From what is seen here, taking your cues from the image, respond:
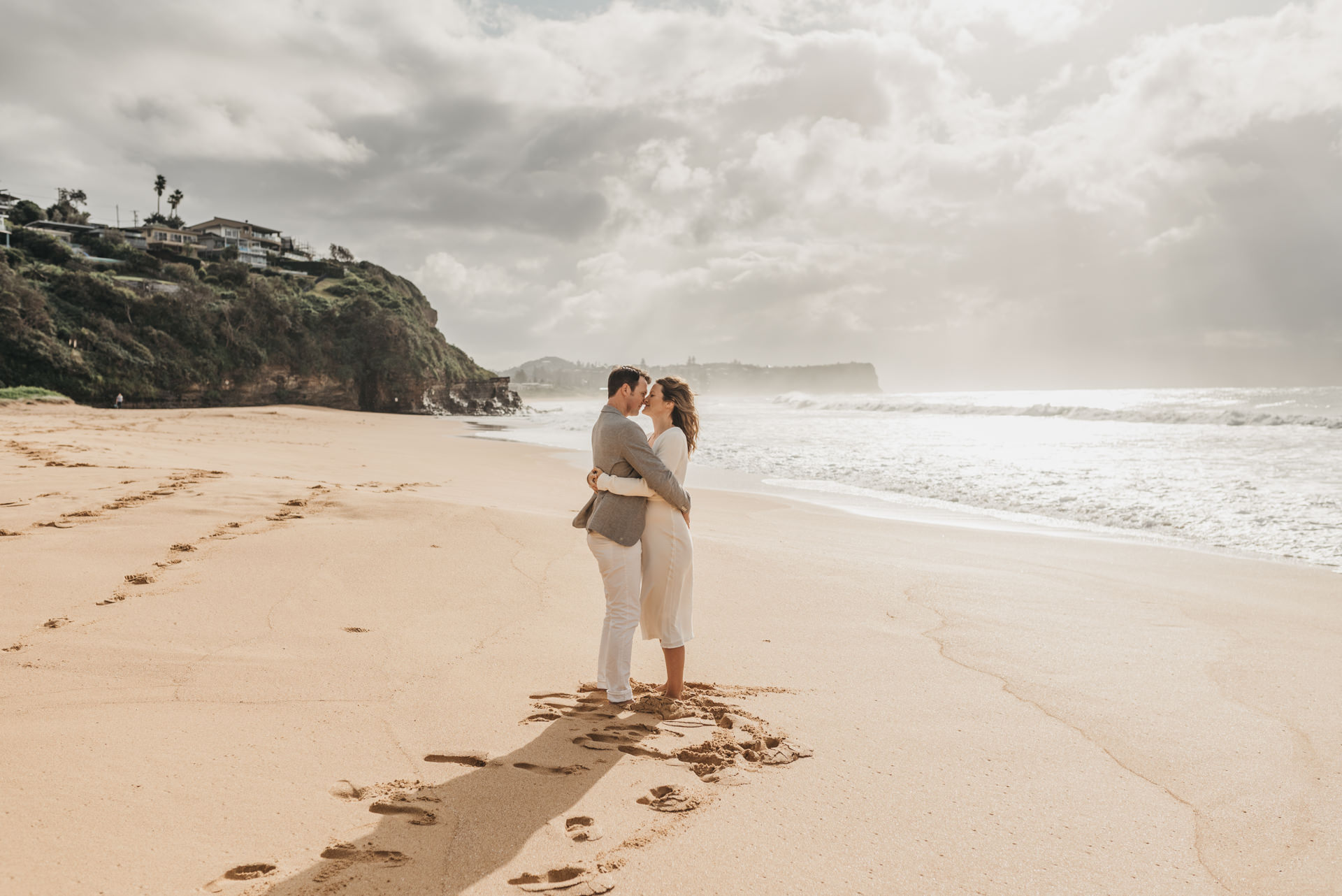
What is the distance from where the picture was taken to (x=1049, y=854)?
284cm

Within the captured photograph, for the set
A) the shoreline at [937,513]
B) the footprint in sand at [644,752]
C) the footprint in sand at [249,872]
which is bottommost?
the footprint in sand at [644,752]

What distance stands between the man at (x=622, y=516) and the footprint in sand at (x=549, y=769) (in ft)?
2.77

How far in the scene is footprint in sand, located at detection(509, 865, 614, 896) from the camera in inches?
97.7

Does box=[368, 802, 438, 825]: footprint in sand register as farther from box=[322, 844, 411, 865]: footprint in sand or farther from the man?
the man

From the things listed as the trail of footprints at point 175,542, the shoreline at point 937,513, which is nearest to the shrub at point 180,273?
the shoreline at point 937,513

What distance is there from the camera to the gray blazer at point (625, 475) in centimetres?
411

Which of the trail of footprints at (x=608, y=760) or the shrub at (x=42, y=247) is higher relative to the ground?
the shrub at (x=42, y=247)

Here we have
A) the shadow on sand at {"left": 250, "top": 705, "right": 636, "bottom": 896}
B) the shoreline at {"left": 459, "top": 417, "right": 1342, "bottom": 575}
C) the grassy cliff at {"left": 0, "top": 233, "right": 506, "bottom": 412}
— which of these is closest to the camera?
the shadow on sand at {"left": 250, "top": 705, "right": 636, "bottom": 896}

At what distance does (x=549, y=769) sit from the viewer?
3338mm

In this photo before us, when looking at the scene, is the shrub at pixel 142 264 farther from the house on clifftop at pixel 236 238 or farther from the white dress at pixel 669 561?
the white dress at pixel 669 561

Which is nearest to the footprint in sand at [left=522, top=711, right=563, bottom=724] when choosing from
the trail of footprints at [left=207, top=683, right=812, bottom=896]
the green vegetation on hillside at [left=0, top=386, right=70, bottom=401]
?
the trail of footprints at [left=207, top=683, right=812, bottom=896]

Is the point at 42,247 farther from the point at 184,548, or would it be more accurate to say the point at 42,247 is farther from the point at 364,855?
the point at 364,855

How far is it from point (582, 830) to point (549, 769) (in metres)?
0.52

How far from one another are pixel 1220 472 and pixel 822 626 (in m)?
15.3
